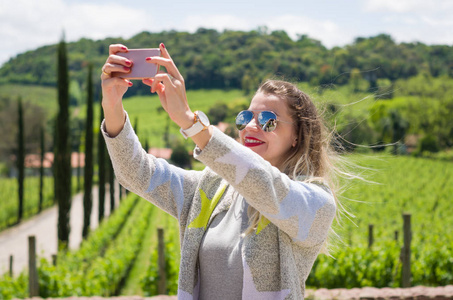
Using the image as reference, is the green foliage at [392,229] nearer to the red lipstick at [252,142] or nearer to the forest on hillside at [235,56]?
the red lipstick at [252,142]

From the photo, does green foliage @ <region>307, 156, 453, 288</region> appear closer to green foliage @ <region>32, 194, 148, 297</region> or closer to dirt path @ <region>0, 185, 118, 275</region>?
green foliage @ <region>32, 194, 148, 297</region>

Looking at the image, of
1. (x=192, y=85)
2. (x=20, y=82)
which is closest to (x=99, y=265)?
(x=192, y=85)

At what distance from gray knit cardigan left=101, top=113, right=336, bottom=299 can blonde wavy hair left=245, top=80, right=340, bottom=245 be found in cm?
12

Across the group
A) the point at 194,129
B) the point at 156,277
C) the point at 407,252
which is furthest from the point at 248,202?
the point at 156,277

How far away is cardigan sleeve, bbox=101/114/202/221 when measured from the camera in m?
1.44

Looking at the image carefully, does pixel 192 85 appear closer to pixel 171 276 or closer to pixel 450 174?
pixel 450 174

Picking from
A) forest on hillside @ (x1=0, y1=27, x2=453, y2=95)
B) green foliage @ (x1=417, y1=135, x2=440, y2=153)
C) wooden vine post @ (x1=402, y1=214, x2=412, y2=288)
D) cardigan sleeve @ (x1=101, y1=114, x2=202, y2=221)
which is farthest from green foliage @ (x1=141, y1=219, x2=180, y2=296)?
green foliage @ (x1=417, y1=135, x2=440, y2=153)

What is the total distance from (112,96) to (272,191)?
57 centimetres

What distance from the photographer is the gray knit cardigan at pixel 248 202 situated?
119 cm

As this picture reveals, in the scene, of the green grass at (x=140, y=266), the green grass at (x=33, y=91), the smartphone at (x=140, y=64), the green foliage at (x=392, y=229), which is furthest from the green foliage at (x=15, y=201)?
the green grass at (x=33, y=91)

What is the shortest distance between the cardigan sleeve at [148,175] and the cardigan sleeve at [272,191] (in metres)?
0.34

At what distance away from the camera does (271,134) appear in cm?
155

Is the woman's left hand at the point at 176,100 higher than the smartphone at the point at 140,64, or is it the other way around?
the smartphone at the point at 140,64

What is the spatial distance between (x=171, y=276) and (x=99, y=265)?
1.94 metres
